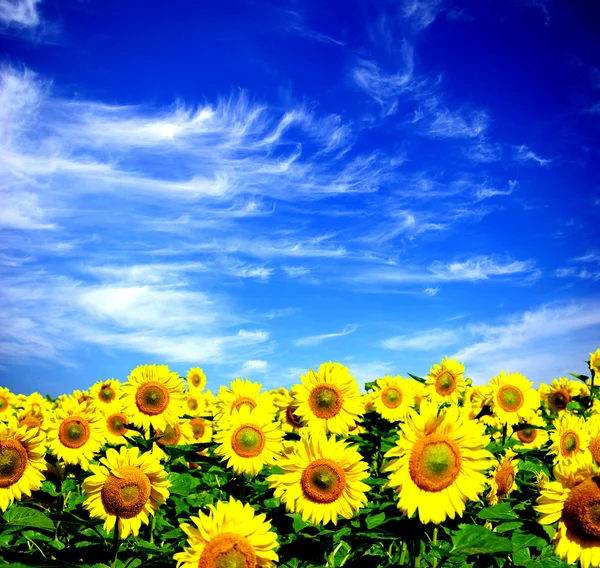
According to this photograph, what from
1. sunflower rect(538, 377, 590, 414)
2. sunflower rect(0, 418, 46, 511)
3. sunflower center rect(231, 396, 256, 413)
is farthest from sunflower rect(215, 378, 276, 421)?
sunflower rect(538, 377, 590, 414)

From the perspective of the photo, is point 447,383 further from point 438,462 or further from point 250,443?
point 438,462

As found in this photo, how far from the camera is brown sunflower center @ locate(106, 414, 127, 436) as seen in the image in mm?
11906

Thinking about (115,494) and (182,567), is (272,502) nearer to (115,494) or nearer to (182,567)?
(115,494)

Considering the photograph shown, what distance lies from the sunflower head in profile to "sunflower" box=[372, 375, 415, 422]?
6742 mm

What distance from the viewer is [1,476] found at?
771cm

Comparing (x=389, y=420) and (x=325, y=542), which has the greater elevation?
(x=389, y=420)

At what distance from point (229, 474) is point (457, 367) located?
5798mm

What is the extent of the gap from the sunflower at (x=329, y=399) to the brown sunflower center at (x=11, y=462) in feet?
12.8

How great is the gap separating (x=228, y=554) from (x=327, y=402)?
4.39 m

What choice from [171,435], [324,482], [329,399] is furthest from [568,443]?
[171,435]

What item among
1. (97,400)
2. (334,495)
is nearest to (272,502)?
(334,495)

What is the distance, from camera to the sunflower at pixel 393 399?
12.5 meters

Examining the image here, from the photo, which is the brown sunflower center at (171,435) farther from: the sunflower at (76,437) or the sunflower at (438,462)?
the sunflower at (438,462)

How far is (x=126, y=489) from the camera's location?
6.31m
